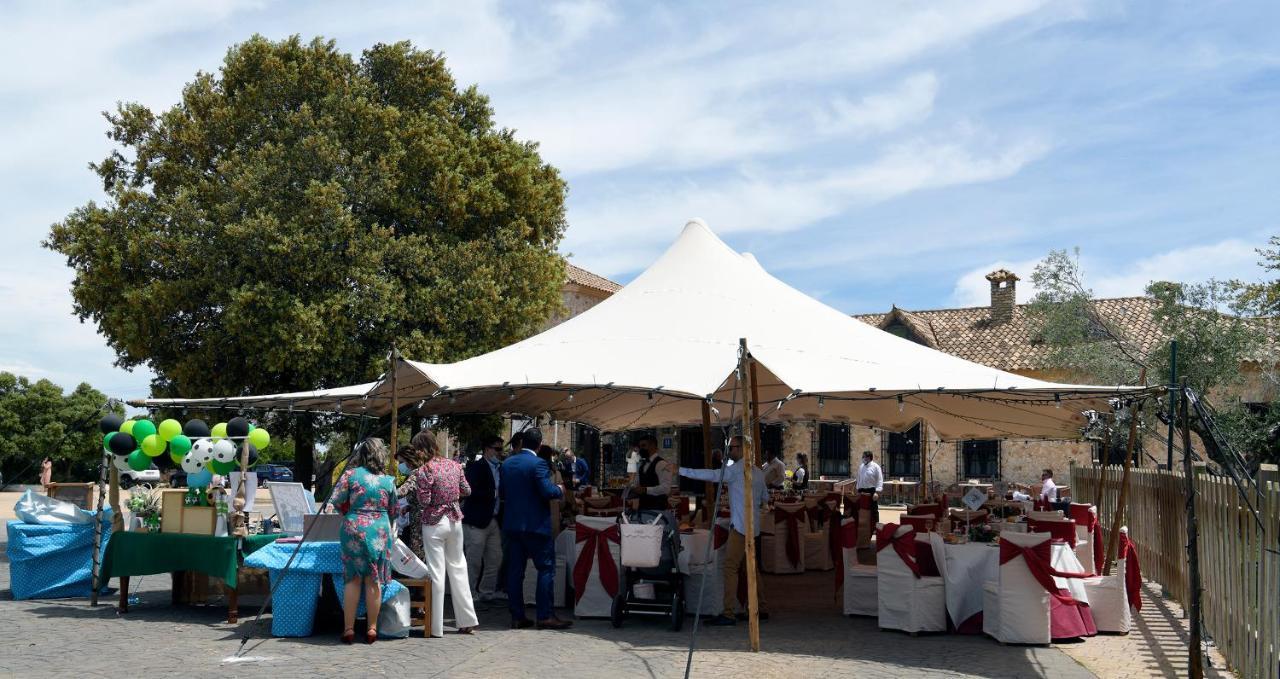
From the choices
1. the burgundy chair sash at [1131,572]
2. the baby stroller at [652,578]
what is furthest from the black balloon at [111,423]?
the burgundy chair sash at [1131,572]

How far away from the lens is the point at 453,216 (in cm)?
2169

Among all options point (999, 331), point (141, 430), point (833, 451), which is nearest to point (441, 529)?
point (141, 430)

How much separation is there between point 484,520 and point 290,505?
66.1 inches

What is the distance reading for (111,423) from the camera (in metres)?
10.1

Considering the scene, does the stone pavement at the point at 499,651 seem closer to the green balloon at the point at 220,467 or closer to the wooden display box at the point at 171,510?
the wooden display box at the point at 171,510

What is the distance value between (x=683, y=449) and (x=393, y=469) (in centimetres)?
2433

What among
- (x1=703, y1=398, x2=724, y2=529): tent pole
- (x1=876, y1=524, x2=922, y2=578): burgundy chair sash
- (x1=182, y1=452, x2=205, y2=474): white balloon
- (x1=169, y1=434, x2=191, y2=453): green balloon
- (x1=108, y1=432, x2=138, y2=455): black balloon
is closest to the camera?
(x1=876, y1=524, x2=922, y2=578): burgundy chair sash

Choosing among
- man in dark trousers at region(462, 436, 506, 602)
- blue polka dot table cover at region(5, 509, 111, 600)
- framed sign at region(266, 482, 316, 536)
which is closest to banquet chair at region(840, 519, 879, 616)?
man in dark trousers at region(462, 436, 506, 602)

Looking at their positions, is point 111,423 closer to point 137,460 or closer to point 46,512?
point 137,460

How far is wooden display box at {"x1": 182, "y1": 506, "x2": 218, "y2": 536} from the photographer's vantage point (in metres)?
9.41

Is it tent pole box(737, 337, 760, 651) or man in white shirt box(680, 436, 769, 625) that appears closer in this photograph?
tent pole box(737, 337, 760, 651)

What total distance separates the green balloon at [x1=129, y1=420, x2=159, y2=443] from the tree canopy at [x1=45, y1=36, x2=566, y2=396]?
9.15 meters

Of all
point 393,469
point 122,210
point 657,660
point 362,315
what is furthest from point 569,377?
point 122,210

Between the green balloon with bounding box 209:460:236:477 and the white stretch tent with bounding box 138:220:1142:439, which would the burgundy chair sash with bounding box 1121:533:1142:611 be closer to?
the white stretch tent with bounding box 138:220:1142:439
